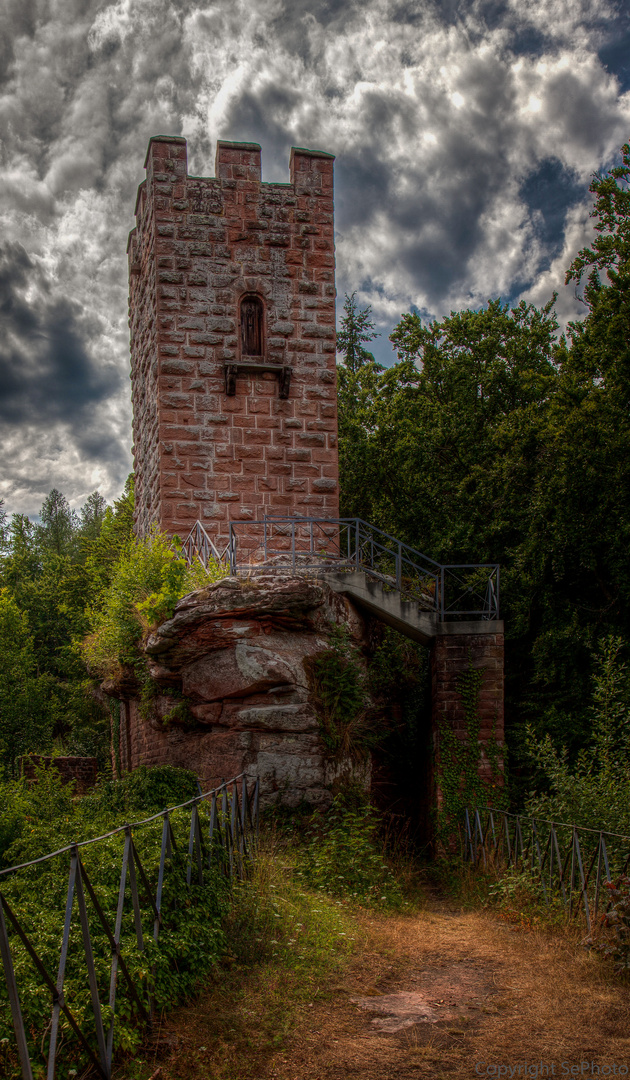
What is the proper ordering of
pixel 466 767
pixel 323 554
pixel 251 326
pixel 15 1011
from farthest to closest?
1. pixel 251 326
2. pixel 466 767
3. pixel 323 554
4. pixel 15 1011

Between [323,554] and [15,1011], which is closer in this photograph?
[15,1011]

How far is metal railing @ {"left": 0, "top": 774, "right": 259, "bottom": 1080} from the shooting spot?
4.03 metres

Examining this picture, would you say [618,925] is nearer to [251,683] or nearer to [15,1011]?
[251,683]

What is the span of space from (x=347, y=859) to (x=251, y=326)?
27.3 ft

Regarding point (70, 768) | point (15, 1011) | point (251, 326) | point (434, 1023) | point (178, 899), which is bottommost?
point (70, 768)

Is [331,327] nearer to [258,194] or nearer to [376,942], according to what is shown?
[258,194]

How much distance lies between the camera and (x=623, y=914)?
6.92 meters

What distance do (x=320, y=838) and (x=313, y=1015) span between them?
3933 millimetres

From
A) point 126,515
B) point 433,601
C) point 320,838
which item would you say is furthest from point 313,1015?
point 126,515

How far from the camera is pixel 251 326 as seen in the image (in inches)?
547

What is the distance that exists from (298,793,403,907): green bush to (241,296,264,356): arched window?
7111mm

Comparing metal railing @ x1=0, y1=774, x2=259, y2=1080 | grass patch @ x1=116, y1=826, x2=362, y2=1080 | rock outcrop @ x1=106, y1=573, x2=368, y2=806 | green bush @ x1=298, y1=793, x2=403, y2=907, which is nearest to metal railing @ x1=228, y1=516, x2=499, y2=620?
rock outcrop @ x1=106, y1=573, x2=368, y2=806

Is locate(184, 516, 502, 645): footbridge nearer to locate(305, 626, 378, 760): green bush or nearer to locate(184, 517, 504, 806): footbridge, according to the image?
locate(184, 517, 504, 806): footbridge

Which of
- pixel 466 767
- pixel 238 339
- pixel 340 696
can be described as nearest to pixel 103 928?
pixel 340 696
